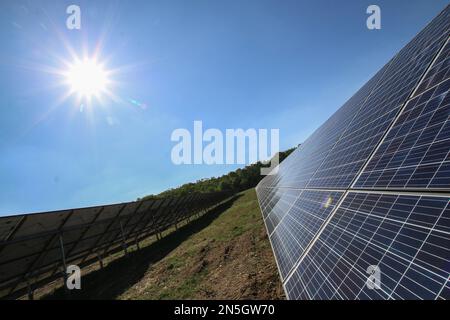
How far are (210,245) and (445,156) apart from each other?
45.4 feet

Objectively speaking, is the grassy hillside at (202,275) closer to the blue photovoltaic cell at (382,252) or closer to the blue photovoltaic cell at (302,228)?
the blue photovoltaic cell at (302,228)

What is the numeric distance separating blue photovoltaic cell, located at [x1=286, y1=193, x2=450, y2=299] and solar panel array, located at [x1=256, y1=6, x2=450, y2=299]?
0.02 metres

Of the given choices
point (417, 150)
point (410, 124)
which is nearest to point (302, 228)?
point (417, 150)

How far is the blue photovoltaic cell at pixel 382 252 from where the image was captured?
11.4 ft

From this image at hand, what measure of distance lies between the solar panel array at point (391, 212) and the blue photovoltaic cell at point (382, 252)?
0.02m

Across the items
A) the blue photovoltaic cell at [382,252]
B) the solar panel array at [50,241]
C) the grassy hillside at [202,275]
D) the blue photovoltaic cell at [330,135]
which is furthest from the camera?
the blue photovoltaic cell at [330,135]

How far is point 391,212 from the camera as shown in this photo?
4961 mm

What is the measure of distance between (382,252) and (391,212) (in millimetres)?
1012

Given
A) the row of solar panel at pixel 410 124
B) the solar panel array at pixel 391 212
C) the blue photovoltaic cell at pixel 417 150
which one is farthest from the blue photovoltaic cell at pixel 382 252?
the row of solar panel at pixel 410 124
